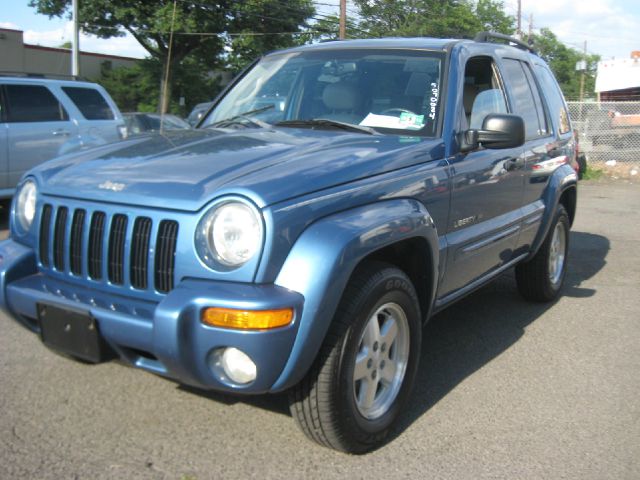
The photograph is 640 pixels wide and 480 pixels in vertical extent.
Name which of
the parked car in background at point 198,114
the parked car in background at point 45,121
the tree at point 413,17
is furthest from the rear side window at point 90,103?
the tree at point 413,17

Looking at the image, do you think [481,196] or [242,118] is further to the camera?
[242,118]

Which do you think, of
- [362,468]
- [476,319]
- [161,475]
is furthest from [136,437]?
[476,319]

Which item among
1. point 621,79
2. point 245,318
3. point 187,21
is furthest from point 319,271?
point 187,21

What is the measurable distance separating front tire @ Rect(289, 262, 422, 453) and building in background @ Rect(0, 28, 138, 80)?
3178 centimetres

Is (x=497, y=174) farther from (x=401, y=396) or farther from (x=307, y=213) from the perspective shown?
(x=307, y=213)

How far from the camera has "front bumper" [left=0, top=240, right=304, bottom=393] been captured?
8.54 ft

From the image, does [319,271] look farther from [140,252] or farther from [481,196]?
[481,196]

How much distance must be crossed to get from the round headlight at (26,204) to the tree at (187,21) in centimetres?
2505

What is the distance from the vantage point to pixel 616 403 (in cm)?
382

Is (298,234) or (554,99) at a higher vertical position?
(554,99)

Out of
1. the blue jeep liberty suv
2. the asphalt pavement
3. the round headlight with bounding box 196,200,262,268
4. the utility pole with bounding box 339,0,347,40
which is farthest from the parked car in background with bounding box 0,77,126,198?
the utility pole with bounding box 339,0,347,40

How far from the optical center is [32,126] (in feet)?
30.0

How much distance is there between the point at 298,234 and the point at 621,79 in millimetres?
23400

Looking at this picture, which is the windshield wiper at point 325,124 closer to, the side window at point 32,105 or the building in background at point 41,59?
the side window at point 32,105
